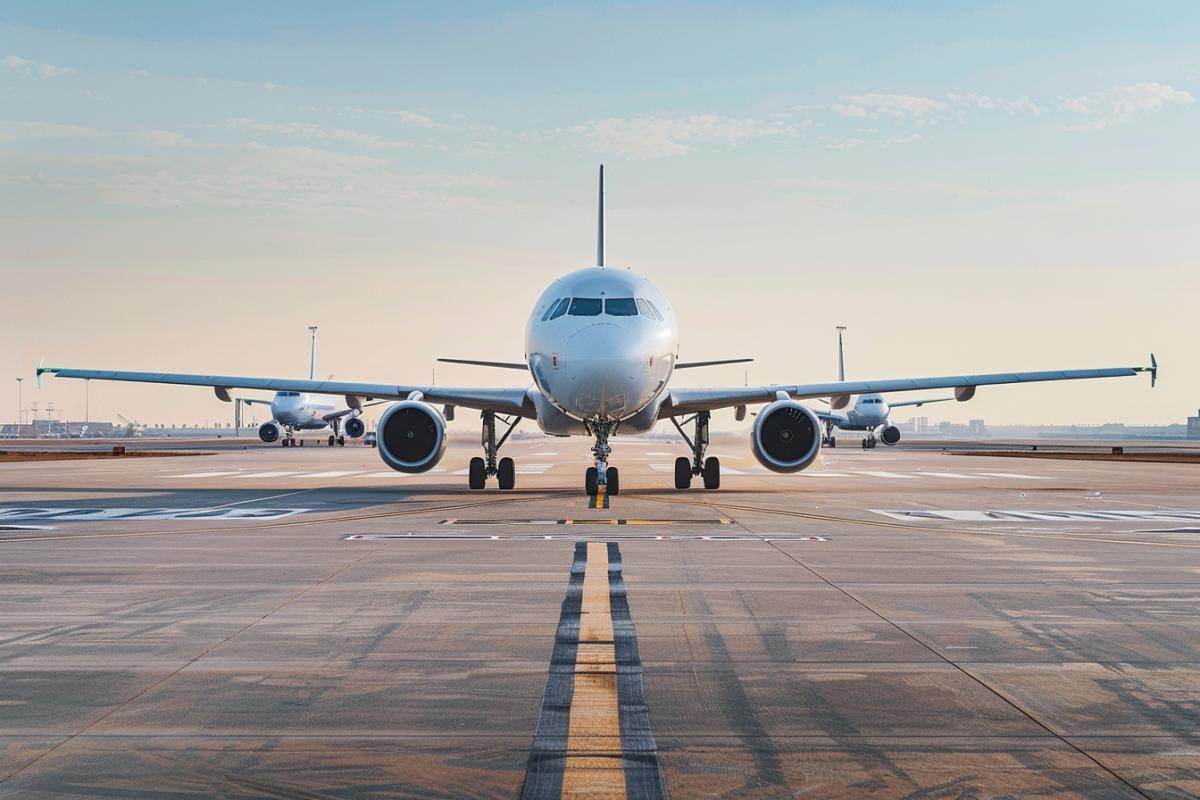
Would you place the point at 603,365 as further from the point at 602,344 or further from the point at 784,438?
the point at 784,438

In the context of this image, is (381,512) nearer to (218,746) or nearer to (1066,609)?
(1066,609)

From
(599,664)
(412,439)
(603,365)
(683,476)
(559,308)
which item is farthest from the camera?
(683,476)

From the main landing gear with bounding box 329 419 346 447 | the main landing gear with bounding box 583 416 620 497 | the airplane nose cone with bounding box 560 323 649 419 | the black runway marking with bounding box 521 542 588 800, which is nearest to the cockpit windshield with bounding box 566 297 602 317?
the airplane nose cone with bounding box 560 323 649 419

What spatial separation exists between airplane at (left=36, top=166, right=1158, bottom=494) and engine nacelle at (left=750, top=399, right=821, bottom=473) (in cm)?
2

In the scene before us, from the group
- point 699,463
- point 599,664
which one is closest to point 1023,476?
point 699,463

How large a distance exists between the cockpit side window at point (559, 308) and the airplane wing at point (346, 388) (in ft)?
11.7

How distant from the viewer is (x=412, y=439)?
850 inches

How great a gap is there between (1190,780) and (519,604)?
16.3 ft

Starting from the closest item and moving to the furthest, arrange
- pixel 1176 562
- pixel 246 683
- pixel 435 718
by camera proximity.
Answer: pixel 435 718 < pixel 246 683 < pixel 1176 562

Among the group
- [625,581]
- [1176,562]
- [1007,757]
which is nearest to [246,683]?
[1007,757]

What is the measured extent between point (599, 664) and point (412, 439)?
16142mm

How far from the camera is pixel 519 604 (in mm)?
8016

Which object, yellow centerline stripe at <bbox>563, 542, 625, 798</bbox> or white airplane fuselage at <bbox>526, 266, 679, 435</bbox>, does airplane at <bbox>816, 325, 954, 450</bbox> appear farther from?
yellow centerline stripe at <bbox>563, 542, 625, 798</bbox>

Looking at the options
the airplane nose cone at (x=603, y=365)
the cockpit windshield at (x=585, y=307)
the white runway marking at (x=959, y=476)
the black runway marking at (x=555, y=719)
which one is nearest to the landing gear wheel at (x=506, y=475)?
the airplane nose cone at (x=603, y=365)
